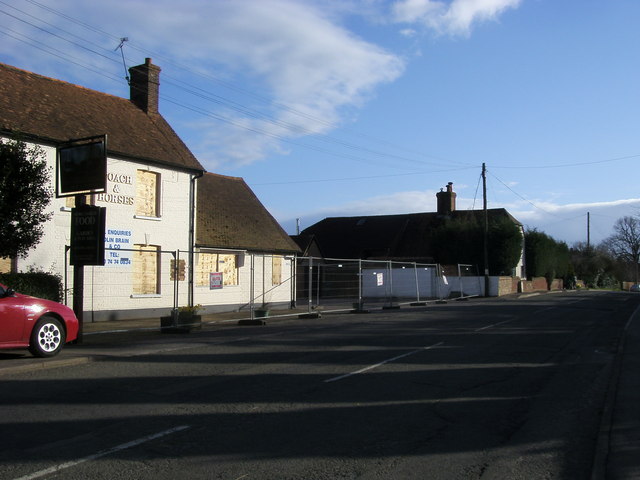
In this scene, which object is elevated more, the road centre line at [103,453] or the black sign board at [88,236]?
the black sign board at [88,236]

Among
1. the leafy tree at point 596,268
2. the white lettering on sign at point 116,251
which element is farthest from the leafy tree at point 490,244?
the leafy tree at point 596,268

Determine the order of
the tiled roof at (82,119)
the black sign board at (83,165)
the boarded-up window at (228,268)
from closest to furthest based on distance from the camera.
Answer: the black sign board at (83,165) < the tiled roof at (82,119) < the boarded-up window at (228,268)

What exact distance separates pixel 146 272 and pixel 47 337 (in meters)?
10.6

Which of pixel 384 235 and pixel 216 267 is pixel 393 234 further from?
pixel 216 267

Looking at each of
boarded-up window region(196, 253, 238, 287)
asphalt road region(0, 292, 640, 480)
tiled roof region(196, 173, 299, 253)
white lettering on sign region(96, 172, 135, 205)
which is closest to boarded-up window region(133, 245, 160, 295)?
white lettering on sign region(96, 172, 135, 205)

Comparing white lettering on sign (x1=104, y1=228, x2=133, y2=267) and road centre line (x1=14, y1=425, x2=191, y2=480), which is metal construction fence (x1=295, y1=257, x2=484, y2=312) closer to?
white lettering on sign (x1=104, y1=228, x2=133, y2=267)

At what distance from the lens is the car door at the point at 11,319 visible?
10.2m

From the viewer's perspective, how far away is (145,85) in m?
25.3

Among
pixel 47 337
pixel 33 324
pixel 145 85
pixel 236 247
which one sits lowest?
pixel 47 337

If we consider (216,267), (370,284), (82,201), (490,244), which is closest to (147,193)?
(216,267)

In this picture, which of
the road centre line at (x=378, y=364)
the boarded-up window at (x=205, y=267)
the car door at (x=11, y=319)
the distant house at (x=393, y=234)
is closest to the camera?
the road centre line at (x=378, y=364)

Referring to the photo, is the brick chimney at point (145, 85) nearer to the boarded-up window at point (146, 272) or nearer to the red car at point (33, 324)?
the boarded-up window at point (146, 272)

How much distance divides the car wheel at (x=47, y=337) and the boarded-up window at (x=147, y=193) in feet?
36.5

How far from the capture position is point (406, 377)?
31.0 ft
